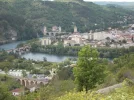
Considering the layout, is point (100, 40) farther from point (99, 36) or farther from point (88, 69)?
point (88, 69)

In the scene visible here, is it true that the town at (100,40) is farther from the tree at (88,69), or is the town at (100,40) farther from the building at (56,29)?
the tree at (88,69)

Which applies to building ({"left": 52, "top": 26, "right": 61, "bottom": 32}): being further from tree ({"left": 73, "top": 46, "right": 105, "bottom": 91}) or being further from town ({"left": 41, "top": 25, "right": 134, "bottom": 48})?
tree ({"left": 73, "top": 46, "right": 105, "bottom": 91})

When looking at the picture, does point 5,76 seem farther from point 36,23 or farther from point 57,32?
point 36,23

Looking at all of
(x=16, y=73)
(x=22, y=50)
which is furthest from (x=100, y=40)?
(x=16, y=73)

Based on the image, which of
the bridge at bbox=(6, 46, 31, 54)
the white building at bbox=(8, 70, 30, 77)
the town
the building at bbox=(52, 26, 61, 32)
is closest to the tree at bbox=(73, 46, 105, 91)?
the white building at bbox=(8, 70, 30, 77)

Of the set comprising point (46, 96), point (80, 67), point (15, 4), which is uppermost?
point (15, 4)

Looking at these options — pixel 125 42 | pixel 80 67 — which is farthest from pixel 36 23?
pixel 80 67

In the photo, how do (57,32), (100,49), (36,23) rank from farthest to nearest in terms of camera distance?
(36,23)
(57,32)
(100,49)

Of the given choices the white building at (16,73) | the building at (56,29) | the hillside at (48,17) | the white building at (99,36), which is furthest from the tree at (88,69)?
the building at (56,29)

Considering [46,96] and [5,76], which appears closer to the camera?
[46,96]
